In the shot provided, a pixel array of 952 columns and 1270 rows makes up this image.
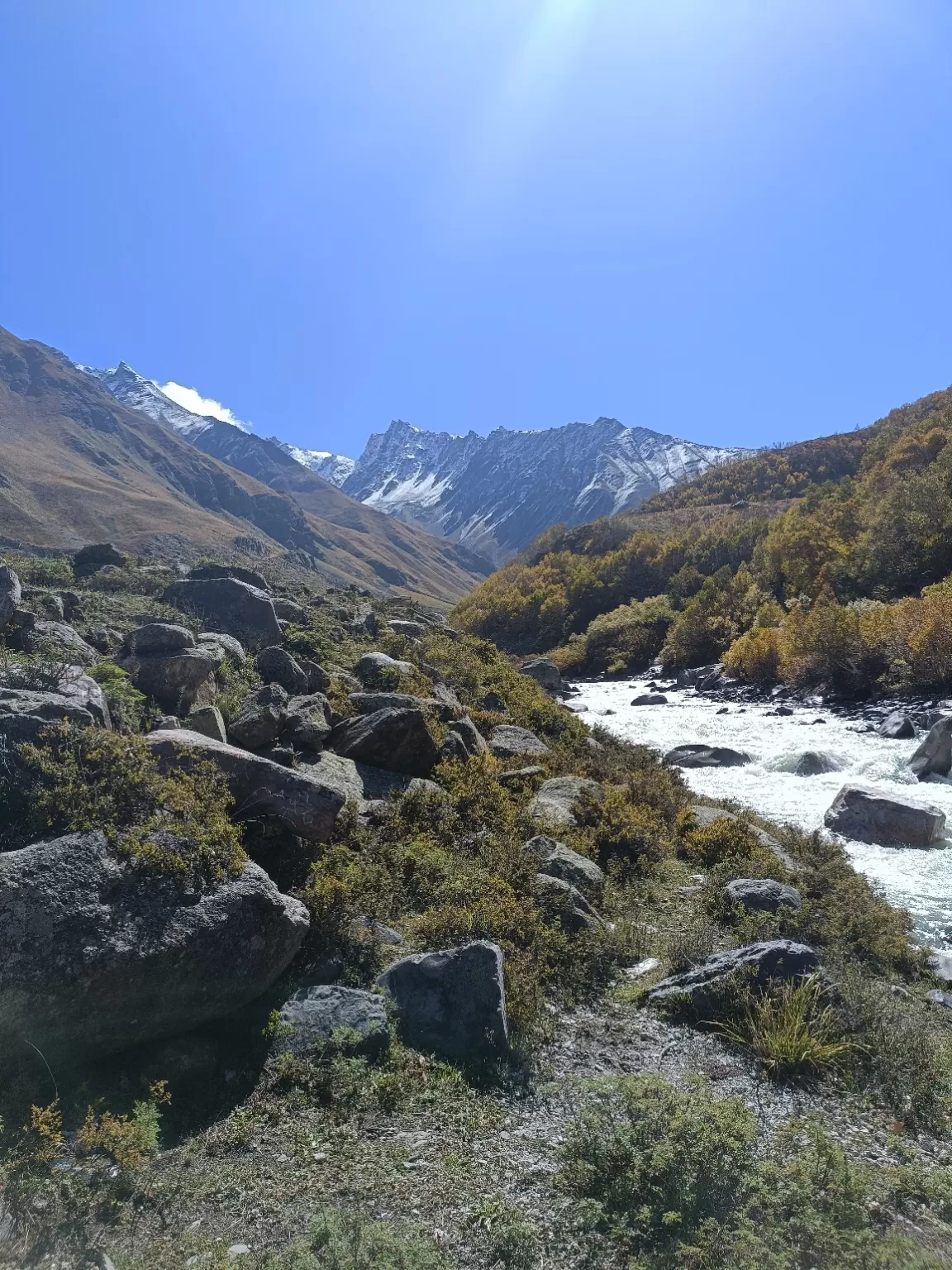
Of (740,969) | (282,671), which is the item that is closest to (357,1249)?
(740,969)

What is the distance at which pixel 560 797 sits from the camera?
13.6 metres

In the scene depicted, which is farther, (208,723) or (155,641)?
(155,641)

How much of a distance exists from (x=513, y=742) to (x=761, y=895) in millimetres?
7800

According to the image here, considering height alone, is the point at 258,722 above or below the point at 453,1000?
above

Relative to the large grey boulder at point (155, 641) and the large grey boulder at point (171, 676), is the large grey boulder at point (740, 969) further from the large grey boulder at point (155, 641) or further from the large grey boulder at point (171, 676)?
the large grey boulder at point (155, 641)

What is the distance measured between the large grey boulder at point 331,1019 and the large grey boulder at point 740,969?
3.22 meters

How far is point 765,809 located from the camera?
1675 centimetres

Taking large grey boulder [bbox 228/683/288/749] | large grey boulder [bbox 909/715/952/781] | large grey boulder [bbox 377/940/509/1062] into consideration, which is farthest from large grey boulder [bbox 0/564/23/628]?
large grey boulder [bbox 909/715/952/781]

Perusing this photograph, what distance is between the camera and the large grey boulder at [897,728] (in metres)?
23.3

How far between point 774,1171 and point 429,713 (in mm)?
10667

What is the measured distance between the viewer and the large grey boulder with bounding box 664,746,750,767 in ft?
70.7

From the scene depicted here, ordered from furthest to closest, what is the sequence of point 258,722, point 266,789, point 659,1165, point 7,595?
point 7,595 → point 258,722 → point 266,789 → point 659,1165

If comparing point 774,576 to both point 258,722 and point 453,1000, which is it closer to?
point 258,722

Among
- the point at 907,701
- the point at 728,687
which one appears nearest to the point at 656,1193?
the point at 907,701
